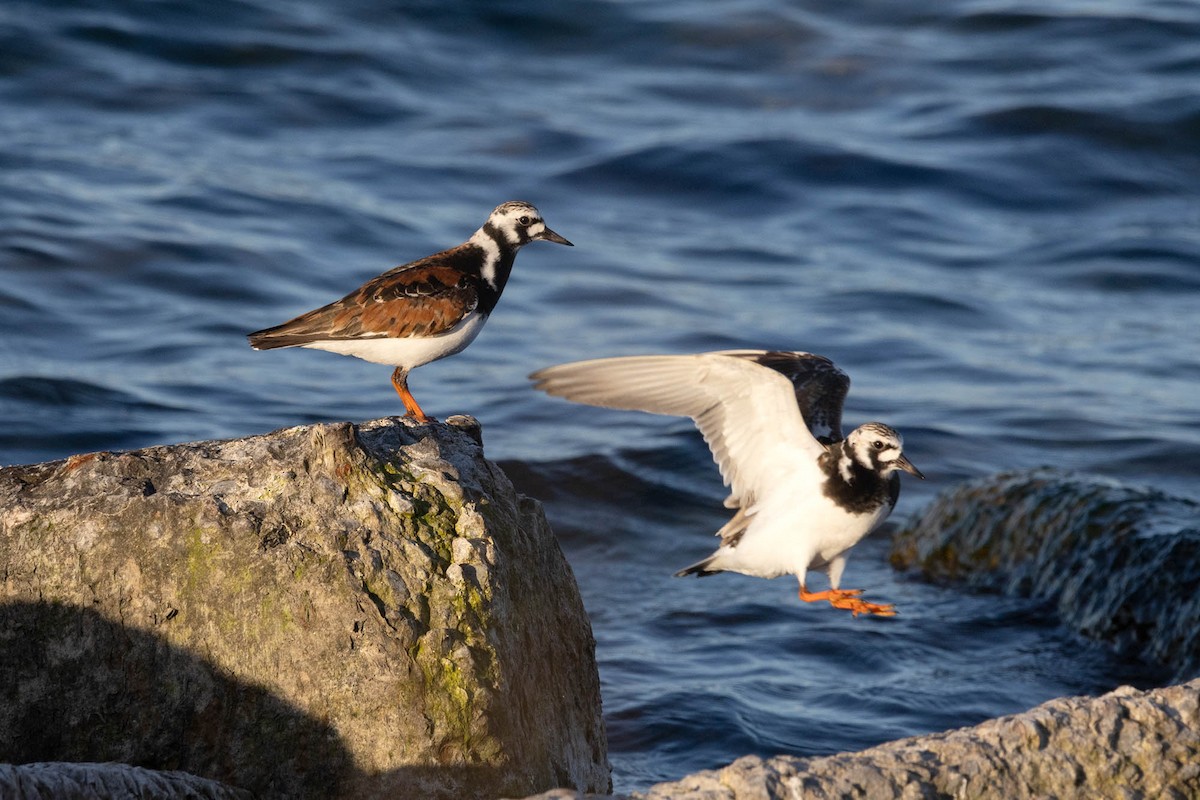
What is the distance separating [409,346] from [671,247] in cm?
891

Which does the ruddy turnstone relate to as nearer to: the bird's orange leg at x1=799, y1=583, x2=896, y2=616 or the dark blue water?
the bird's orange leg at x1=799, y1=583, x2=896, y2=616

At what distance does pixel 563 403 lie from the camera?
460 inches

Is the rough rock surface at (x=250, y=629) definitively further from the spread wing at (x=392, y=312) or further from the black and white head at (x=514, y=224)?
the black and white head at (x=514, y=224)

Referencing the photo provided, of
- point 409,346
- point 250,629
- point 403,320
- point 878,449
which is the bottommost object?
point 250,629

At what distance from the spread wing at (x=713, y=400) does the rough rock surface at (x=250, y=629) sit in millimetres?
2243

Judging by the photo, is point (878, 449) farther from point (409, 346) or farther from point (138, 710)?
point (138, 710)

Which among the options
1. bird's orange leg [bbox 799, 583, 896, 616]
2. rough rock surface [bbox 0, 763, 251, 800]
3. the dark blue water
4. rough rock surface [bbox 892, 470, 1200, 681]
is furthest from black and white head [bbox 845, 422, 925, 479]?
rough rock surface [bbox 0, 763, 251, 800]

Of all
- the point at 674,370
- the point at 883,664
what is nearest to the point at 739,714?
the point at 883,664

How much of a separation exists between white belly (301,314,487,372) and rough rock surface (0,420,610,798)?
2015mm

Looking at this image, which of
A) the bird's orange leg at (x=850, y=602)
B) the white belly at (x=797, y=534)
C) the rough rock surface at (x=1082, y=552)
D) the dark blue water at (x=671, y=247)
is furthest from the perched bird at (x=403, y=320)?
the rough rock surface at (x=1082, y=552)

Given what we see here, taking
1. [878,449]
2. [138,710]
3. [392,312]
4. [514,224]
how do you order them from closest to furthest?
[138,710] < [878,449] < [392,312] < [514,224]

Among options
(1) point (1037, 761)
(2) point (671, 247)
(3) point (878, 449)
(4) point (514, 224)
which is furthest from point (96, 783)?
(2) point (671, 247)

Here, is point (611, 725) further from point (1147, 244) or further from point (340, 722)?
point (1147, 244)

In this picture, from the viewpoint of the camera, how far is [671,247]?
1462 centimetres
